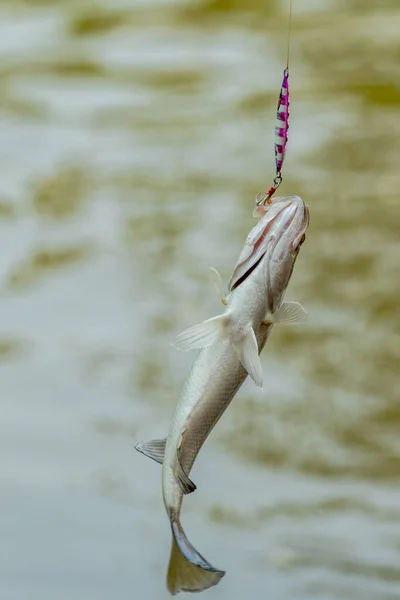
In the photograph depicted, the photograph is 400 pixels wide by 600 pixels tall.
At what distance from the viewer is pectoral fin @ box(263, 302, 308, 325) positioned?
142 cm

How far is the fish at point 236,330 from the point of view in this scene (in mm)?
1423

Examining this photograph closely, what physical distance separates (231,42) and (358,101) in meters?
0.87

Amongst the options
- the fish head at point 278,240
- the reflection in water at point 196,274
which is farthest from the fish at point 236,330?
the reflection in water at point 196,274

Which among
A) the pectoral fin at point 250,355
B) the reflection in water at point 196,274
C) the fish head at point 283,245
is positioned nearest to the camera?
the pectoral fin at point 250,355

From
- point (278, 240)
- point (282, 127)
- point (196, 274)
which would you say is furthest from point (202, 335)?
point (196, 274)

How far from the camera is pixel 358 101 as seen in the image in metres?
5.76

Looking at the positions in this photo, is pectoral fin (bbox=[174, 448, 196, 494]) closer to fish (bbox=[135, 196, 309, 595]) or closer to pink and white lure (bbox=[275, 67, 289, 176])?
fish (bbox=[135, 196, 309, 595])

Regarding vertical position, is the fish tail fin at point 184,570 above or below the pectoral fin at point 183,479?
below

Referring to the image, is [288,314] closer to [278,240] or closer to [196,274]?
[278,240]

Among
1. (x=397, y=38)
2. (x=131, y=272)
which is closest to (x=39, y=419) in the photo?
(x=131, y=272)

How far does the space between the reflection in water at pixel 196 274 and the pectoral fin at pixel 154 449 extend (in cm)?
225

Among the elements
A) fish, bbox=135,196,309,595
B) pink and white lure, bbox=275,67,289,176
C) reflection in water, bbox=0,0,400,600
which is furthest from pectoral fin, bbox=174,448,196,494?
reflection in water, bbox=0,0,400,600

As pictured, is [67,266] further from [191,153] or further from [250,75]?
[250,75]

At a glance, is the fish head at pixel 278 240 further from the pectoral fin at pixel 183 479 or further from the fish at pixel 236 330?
the pectoral fin at pixel 183 479
